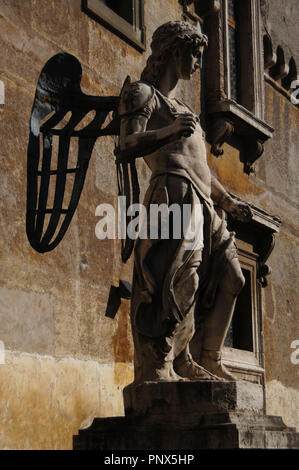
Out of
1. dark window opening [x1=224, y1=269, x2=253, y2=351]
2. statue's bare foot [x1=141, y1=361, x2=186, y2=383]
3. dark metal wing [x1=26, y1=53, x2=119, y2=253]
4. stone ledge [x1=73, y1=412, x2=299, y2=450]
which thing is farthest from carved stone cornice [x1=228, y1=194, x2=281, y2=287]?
stone ledge [x1=73, y1=412, x2=299, y2=450]

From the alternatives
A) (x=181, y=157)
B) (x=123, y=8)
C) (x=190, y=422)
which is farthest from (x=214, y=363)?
(x=123, y=8)

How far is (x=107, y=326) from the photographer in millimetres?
8812

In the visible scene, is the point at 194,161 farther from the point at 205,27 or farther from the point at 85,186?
the point at 205,27

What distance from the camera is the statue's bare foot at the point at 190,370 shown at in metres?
6.95

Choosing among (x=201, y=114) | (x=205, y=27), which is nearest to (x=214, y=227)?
(x=201, y=114)

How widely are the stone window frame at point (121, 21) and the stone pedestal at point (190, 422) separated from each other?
3784mm

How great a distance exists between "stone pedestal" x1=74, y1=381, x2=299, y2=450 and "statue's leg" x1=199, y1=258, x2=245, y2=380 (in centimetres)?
55

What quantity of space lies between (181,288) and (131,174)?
129 cm

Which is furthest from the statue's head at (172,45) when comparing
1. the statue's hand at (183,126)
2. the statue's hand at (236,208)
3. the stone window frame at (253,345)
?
the stone window frame at (253,345)

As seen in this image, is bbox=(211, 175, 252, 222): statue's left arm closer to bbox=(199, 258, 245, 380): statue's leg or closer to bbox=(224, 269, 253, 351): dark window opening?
bbox=(199, 258, 245, 380): statue's leg

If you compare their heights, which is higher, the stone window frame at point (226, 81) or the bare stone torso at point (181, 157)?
the stone window frame at point (226, 81)

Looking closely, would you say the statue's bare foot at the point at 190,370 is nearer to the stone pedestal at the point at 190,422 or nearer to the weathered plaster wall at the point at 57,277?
the stone pedestal at the point at 190,422

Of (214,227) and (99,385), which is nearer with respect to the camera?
(214,227)

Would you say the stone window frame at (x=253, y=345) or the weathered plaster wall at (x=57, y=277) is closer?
the weathered plaster wall at (x=57, y=277)
